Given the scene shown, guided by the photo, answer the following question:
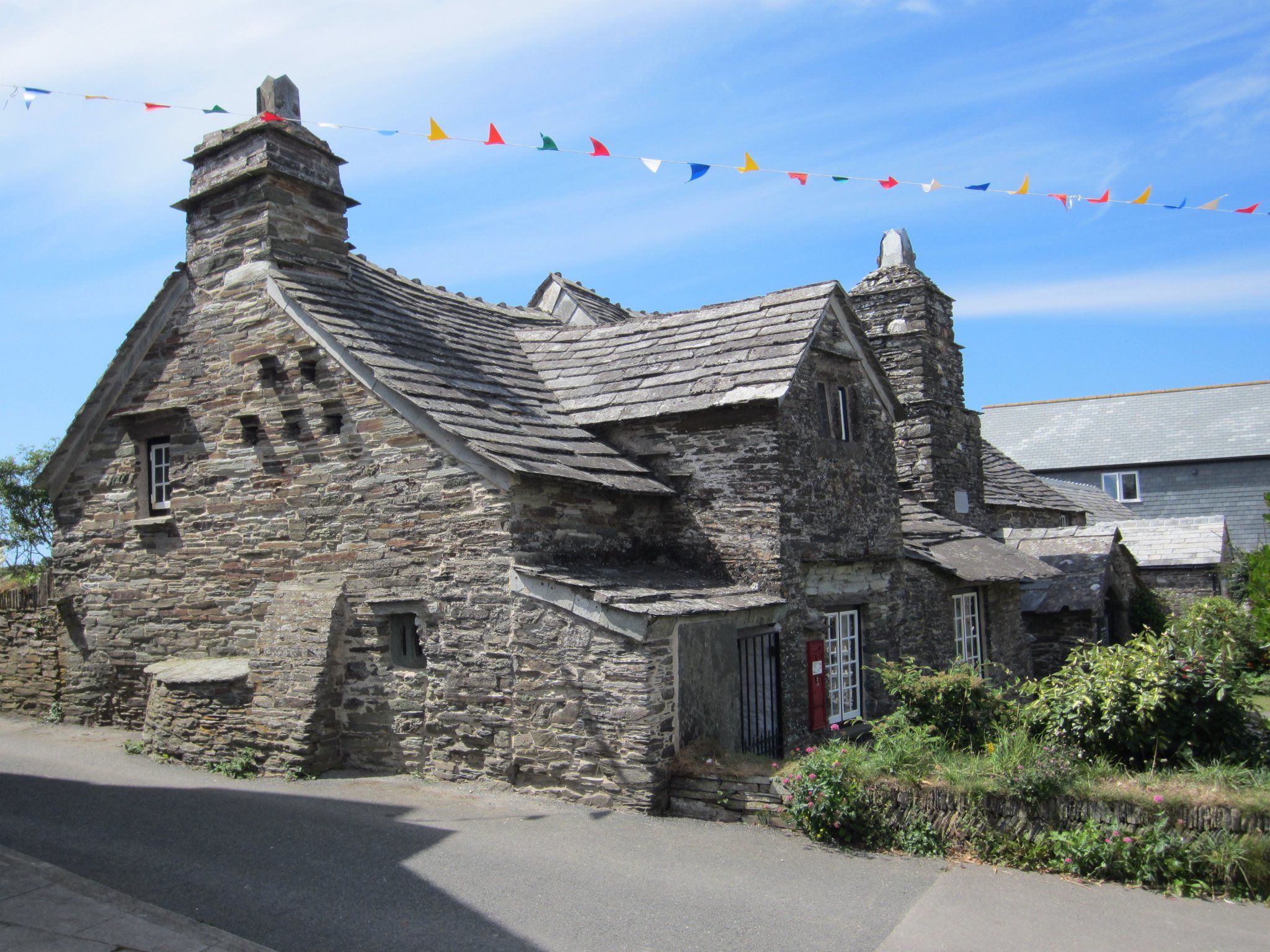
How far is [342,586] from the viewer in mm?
11492

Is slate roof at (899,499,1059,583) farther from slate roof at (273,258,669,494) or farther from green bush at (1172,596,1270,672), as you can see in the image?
slate roof at (273,258,669,494)

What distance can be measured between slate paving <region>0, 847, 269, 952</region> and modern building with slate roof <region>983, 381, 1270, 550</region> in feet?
125

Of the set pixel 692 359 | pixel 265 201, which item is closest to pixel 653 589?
pixel 692 359

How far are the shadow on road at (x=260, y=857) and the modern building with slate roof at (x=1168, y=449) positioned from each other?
3596cm

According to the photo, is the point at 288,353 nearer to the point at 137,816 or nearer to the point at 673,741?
the point at 137,816

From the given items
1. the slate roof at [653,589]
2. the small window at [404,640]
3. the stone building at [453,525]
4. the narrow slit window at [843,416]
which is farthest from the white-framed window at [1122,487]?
the small window at [404,640]

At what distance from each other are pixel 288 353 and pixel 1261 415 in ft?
126

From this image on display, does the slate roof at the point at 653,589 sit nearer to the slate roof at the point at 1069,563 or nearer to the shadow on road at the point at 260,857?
the shadow on road at the point at 260,857

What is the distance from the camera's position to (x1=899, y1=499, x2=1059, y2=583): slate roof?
14.7 meters

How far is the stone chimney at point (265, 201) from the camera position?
12.9 metres

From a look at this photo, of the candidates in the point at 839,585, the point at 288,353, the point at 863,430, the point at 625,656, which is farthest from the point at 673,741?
the point at 288,353

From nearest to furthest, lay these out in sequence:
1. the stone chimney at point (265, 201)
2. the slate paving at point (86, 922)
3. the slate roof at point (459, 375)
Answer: the slate paving at point (86, 922) < the slate roof at point (459, 375) < the stone chimney at point (265, 201)

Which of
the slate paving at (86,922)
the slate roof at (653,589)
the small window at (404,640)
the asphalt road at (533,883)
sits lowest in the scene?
the asphalt road at (533,883)

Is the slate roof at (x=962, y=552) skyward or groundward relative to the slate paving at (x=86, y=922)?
skyward
